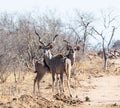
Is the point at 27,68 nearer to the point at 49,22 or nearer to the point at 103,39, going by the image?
the point at 49,22

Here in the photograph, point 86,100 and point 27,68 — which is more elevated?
point 27,68

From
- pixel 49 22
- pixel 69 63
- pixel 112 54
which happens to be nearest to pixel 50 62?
pixel 69 63

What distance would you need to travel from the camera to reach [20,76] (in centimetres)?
2672

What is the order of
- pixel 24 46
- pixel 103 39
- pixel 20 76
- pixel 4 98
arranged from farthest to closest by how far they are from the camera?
pixel 103 39 < pixel 24 46 < pixel 20 76 < pixel 4 98

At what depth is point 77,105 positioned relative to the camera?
1557 cm

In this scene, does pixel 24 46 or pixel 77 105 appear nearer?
pixel 77 105

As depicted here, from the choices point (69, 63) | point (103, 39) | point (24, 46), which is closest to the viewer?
point (69, 63)

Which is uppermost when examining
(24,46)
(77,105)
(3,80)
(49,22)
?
(49,22)

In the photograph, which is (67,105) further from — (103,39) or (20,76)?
(103,39)

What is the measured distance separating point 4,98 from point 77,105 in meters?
2.72

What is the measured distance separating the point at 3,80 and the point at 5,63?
146 cm

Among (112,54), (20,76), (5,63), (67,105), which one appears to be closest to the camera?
(67,105)

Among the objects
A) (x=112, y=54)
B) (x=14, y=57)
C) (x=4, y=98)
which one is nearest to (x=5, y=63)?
(x=14, y=57)

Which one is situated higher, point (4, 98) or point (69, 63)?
point (69, 63)
